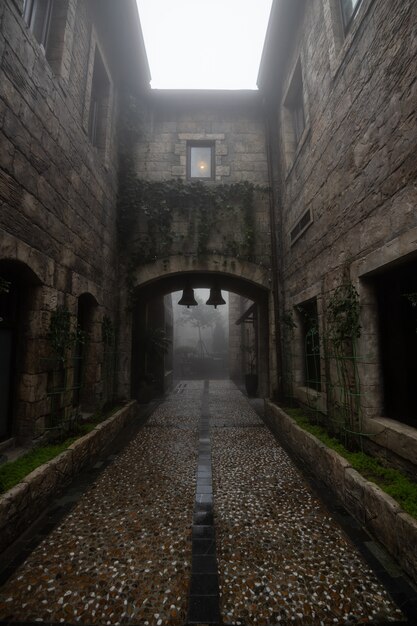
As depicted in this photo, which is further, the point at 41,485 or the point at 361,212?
the point at 361,212

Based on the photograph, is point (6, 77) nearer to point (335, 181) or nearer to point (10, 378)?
point (10, 378)

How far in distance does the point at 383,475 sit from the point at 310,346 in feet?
9.63

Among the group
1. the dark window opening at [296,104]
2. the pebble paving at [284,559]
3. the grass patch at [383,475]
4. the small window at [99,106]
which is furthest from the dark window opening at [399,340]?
the small window at [99,106]

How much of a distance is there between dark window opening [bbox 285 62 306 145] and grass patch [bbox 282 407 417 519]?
5760 millimetres

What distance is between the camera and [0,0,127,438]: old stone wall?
2918mm

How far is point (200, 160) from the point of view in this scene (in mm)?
7340

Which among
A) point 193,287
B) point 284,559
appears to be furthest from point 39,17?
point 284,559

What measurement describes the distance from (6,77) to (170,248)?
13.6 feet

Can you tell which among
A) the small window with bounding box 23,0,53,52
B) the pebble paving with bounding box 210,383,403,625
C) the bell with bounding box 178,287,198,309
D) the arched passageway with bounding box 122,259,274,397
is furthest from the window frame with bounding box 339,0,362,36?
the pebble paving with bounding box 210,383,403,625

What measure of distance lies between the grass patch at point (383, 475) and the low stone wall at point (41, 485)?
289 cm

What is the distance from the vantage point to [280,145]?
6801 mm

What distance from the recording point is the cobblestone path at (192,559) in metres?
1.70

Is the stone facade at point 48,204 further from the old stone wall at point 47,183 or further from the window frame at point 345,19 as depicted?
the window frame at point 345,19

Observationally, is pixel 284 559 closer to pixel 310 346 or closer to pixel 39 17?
pixel 310 346
